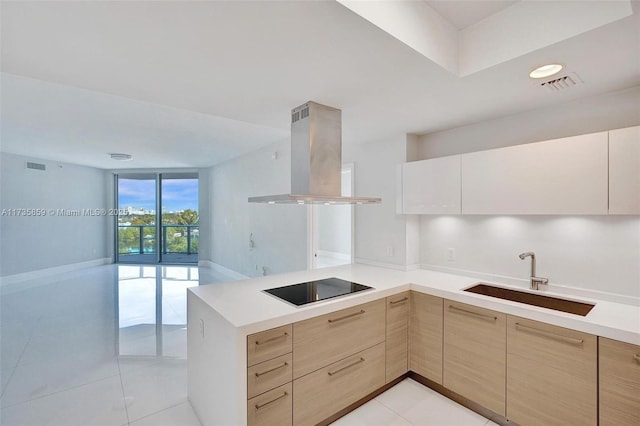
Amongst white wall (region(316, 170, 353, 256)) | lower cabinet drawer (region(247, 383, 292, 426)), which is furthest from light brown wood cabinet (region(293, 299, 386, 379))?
white wall (region(316, 170, 353, 256))

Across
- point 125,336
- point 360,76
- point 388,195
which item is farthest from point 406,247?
point 125,336

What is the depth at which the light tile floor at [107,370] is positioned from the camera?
2107 mm

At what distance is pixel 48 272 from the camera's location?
268 inches

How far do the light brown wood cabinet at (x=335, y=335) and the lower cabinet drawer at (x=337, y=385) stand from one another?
56 millimetres

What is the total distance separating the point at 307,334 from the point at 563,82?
2.24 metres

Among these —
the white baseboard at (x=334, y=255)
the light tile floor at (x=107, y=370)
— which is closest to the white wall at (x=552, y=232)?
the light tile floor at (x=107, y=370)

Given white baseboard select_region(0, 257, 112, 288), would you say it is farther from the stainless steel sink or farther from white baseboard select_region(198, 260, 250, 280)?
the stainless steel sink

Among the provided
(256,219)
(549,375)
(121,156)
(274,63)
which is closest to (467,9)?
(274,63)

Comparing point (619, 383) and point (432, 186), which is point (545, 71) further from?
point (619, 383)

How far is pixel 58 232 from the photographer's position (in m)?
7.08

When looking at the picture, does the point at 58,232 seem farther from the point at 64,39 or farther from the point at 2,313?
the point at 64,39

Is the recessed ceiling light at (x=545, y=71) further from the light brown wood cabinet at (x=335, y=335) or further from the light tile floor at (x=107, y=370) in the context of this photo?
the light tile floor at (x=107, y=370)

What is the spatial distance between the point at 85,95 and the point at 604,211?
4.41 m

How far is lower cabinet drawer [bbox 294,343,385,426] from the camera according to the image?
1816 millimetres
